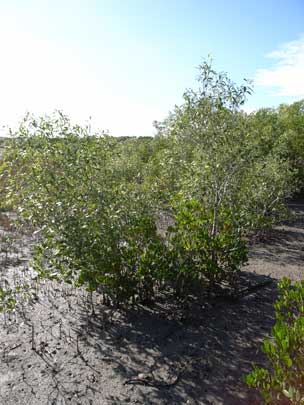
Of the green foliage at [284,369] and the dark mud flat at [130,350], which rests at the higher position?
the green foliage at [284,369]

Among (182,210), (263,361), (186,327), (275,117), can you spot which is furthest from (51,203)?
(275,117)

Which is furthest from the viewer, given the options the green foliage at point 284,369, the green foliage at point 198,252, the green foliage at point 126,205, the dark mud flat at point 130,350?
the green foliage at point 198,252

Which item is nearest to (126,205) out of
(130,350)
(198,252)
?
(198,252)

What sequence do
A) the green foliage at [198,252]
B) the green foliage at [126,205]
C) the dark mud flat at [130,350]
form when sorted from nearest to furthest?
the dark mud flat at [130,350]
the green foliage at [126,205]
the green foliage at [198,252]

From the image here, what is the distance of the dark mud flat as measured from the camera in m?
3.26

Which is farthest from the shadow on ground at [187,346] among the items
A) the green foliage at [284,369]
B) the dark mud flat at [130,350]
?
the green foliage at [284,369]

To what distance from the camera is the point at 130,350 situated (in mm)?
3896

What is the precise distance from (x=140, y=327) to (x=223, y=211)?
Result: 2.26 m

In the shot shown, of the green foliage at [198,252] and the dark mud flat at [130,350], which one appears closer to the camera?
the dark mud flat at [130,350]

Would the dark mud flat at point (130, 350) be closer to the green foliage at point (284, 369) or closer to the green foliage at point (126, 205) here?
the green foliage at point (126, 205)

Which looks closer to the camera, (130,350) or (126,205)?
(130,350)

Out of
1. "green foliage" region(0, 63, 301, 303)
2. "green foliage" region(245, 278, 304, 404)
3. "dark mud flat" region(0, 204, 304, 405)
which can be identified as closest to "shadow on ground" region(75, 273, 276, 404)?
"dark mud flat" region(0, 204, 304, 405)

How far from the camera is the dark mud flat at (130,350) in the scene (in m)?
3.26

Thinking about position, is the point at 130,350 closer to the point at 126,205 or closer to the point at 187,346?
the point at 187,346
